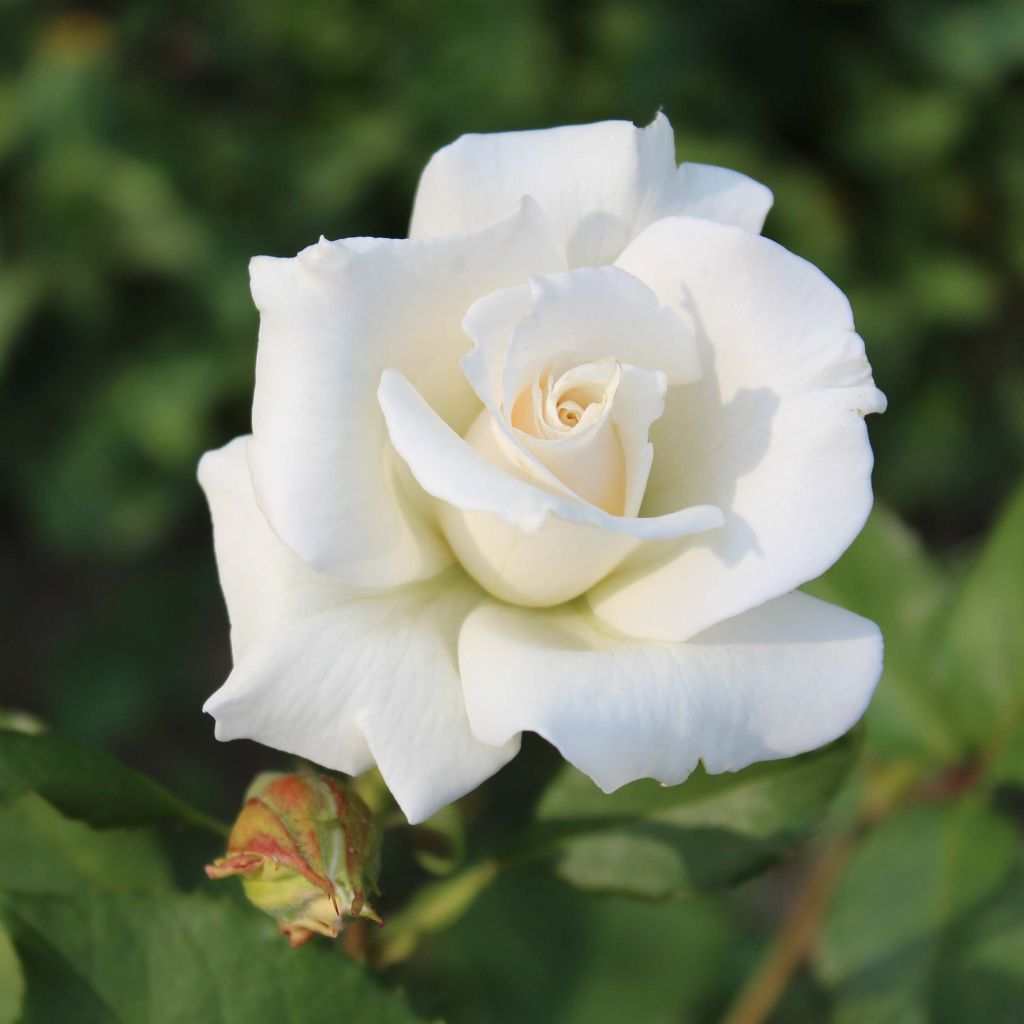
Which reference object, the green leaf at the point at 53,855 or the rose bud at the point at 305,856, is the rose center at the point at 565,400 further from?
the green leaf at the point at 53,855

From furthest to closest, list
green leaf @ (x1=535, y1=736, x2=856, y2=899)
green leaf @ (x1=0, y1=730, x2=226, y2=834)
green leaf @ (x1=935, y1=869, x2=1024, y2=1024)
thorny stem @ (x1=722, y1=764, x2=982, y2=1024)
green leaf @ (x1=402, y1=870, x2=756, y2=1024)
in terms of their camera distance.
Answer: green leaf @ (x1=402, y1=870, x2=756, y2=1024), thorny stem @ (x1=722, y1=764, x2=982, y2=1024), green leaf @ (x1=935, y1=869, x2=1024, y2=1024), green leaf @ (x1=535, y1=736, x2=856, y2=899), green leaf @ (x1=0, y1=730, x2=226, y2=834)

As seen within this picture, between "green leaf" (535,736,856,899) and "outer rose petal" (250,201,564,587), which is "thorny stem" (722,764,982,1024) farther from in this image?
"outer rose petal" (250,201,564,587)

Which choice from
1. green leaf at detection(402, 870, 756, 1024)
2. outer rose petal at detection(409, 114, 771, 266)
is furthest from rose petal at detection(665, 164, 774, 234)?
green leaf at detection(402, 870, 756, 1024)

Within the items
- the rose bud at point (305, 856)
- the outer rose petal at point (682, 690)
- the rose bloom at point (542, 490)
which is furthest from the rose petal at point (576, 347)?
the rose bud at point (305, 856)

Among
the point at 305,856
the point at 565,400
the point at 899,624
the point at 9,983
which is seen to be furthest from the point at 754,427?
the point at 899,624

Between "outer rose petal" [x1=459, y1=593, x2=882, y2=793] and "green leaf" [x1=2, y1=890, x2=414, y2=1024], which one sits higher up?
"outer rose petal" [x1=459, y1=593, x2=882, y2=793]
